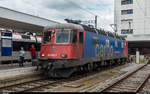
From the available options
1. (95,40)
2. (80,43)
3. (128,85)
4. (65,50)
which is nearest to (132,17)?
(95,40)

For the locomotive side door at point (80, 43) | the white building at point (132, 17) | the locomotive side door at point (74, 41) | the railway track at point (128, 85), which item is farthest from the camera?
the white building at point (132, 17)

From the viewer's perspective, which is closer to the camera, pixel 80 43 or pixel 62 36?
pixel 62 36

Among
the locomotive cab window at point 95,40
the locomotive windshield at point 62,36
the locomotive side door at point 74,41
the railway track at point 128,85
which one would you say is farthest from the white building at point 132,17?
the locomotive windshield at point 62,36

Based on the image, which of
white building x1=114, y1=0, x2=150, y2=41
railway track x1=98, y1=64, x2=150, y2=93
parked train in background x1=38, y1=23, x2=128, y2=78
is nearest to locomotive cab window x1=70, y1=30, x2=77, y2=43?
parked train in background x1=38, y1=23, x2=128, y2=78

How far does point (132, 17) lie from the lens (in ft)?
189

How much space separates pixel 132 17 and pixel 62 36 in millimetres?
48718

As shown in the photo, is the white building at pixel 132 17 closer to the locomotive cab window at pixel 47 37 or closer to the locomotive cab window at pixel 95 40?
the locomotive cab window at pixel 95 40

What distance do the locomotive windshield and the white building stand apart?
144 ft

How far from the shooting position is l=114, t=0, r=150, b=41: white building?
180ft

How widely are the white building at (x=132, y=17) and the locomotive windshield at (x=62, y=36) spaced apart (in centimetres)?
4376

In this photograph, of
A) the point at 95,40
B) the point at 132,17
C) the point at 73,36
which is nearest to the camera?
the point at 73,36

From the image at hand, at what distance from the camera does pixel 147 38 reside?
45.5 m

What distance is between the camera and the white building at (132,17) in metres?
54.7

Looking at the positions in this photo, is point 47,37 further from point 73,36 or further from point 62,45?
point 73,36
